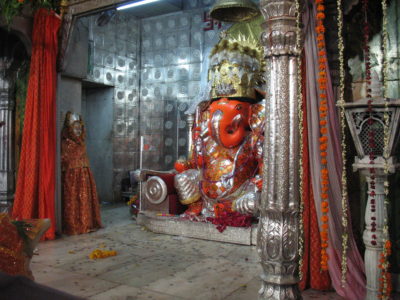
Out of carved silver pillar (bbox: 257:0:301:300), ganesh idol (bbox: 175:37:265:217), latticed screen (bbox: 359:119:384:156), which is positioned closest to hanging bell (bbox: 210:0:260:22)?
ganesh idol (bbox: 175:37:265:217)

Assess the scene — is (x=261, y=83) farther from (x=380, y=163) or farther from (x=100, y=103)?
(x=100, y=103)

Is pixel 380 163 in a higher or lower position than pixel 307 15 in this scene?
lower

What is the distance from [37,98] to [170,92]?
3.77m

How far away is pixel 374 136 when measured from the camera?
2.83m

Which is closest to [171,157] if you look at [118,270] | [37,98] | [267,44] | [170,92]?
[170,92]

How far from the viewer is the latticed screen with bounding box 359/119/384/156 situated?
2816mm

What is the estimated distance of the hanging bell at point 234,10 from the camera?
5.11 metres

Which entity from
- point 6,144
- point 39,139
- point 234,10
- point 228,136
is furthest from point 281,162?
point 6,144

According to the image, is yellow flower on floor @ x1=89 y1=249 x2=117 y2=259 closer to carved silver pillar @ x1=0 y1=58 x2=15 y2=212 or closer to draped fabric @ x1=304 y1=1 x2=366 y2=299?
carved silver pillar @ x1=0 y1=58 x2=15 y2=212

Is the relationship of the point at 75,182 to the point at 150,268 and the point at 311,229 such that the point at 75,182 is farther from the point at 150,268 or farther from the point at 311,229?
the point at 311,229

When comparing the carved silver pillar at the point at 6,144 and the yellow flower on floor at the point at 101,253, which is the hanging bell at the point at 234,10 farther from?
the yellow flower on floor at the point at 101,253

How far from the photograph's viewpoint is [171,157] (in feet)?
27.3

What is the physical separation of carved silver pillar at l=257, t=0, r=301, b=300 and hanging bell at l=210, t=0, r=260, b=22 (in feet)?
8.95

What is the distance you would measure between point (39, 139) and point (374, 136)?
151 inches
